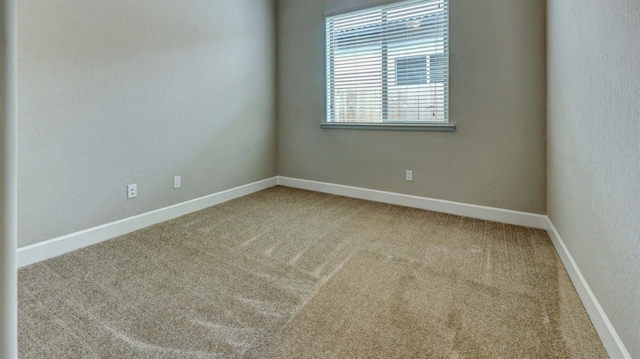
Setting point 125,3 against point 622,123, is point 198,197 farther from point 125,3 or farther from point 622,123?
point 622,123

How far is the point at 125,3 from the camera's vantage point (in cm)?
255

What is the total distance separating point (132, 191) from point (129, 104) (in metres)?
0.72

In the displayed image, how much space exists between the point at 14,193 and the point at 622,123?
1.92 m

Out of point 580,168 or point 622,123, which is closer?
point 622,123

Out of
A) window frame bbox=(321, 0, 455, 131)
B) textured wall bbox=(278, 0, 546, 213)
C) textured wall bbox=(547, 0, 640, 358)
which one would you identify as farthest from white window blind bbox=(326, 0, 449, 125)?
textured wall bbox=(547, 0, 640, 358)

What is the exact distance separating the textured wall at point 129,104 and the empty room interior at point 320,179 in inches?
0.6

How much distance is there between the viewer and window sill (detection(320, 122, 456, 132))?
3.22 metres

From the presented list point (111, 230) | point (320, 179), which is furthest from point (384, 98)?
point (111, 230)

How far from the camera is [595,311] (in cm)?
146

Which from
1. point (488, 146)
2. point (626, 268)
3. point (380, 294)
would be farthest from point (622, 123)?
point (488, 146)

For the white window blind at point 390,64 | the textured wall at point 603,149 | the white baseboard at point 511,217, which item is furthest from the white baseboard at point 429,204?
the white window blind at point 390,64

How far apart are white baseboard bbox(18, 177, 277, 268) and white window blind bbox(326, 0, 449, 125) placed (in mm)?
1682

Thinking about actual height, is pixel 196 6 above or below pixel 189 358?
above

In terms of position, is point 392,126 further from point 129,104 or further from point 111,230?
point 111,230
